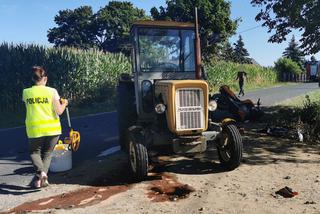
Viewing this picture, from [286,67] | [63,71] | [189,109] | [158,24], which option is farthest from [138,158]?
[286,67]

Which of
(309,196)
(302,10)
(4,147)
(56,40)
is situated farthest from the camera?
(56,40)

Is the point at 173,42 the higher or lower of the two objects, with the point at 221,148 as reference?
higher

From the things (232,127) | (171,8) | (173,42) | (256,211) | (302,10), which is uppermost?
(171,8)

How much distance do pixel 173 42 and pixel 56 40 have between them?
64535 mm

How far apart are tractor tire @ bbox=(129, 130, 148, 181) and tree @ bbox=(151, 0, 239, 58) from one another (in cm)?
3017

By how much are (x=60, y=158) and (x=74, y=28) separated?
63555 millimetres

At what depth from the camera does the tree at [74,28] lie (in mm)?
67812

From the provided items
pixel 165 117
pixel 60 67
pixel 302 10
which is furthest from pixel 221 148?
pixel 60 67

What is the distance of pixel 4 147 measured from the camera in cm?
1066

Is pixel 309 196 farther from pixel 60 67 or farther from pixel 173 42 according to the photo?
pixel 60 67

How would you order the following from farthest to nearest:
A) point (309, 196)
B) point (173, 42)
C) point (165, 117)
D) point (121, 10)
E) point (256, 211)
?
point (121, 10), point (173, 42), point (165, 117), point (309, 196), point (256, 211)

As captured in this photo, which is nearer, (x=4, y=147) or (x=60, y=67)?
(x=4, y=147)

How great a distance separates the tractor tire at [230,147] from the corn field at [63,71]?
1435 cm

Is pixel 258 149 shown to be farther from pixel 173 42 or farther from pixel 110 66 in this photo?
pixel 110 66
